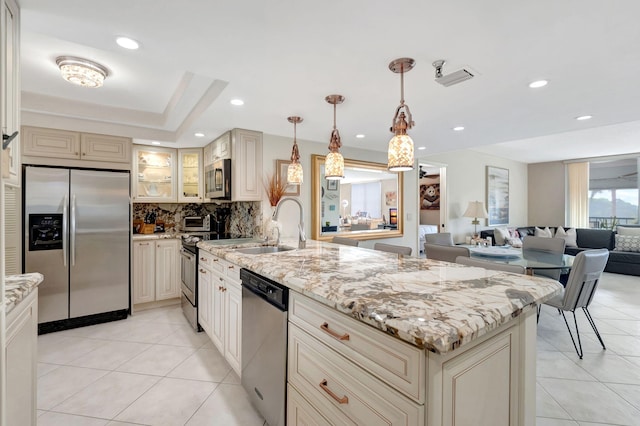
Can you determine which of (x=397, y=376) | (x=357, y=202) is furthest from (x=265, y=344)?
(x=357, y=202)

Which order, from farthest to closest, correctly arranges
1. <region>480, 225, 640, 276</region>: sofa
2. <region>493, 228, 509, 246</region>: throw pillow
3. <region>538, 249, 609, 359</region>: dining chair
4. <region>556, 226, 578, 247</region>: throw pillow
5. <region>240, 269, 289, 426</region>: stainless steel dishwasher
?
1. <region>556, 226, 578, 247</region>: throw pillow
2. <region>493, 228, 509, 246</region>: throw pillow
3. <region>480, 225, 640, 276</region>: sofa
4. <region>538, 249, 609, 359</region>: dining chair
5. <region>240, 269, 289, 426</region>: stainless steel dishwasher

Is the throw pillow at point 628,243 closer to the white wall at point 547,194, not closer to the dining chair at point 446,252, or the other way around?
the white wall at point 547,194

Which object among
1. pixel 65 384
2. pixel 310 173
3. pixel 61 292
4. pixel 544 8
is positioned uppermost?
pixel 544 8

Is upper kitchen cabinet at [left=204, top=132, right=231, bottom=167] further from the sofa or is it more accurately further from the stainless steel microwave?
the sofa

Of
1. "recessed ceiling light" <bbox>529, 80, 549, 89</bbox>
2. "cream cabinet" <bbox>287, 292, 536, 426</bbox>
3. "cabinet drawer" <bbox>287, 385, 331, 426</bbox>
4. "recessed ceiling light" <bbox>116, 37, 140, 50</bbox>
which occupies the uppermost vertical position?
"recessed ceiling light" <bbox>529, 80, 549, 89</bbox>

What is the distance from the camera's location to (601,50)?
1.61 metres

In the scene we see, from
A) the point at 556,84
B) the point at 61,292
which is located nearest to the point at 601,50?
the point at 556,84

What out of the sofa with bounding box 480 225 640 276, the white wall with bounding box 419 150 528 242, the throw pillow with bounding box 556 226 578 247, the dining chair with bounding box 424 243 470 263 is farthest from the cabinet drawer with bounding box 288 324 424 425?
the throw pillow with bounding box 556 226 578 247

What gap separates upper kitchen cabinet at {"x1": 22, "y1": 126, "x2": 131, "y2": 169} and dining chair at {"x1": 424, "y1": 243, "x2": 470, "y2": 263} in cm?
357

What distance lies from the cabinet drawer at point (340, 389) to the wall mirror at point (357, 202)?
7.86 ft

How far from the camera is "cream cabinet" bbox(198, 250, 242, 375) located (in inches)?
80.0

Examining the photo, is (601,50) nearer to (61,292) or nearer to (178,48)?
(178,48)

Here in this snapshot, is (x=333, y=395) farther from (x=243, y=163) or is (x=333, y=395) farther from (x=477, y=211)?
(x=477, y=211)

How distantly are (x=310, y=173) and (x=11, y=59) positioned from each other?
2806mm
